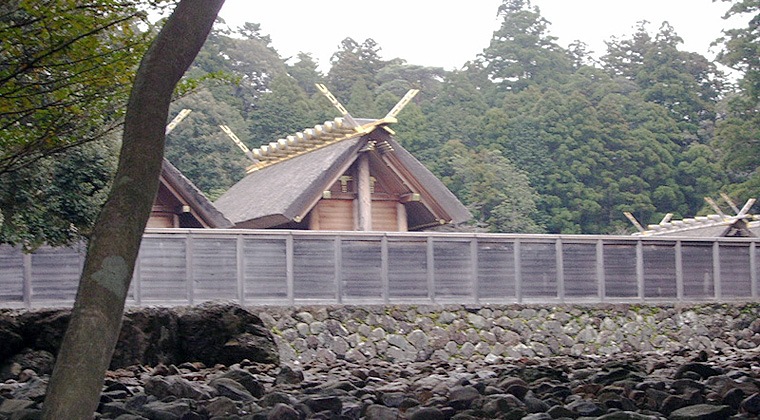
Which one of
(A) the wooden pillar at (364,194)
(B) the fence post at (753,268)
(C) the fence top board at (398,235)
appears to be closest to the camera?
(C) the fence top board at (398,235)

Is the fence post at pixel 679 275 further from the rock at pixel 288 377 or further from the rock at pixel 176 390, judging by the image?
the rock at pixel 176 390

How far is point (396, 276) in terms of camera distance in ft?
59.1

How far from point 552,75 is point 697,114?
8.73m

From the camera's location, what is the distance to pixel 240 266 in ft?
55.8

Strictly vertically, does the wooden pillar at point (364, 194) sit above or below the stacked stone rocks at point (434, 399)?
above

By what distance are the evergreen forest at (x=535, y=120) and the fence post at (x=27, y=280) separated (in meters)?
18.9

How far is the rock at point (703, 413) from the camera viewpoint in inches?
235

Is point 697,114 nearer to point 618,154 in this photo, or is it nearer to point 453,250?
point 618,154

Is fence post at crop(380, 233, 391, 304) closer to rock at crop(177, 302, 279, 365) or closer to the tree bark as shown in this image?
rock at crop(177, 302, 279, 365)

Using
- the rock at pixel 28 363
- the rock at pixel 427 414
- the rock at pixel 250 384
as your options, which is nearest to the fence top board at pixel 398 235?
the rock at pixel 28 363

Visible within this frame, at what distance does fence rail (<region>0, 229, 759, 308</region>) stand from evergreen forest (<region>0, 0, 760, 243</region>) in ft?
54.2

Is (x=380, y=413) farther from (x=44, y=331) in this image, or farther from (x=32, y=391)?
(x=44, y=331)

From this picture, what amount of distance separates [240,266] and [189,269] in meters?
0.84

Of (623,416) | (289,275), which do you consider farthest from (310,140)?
(623,416)
